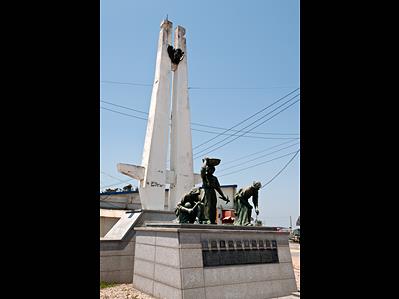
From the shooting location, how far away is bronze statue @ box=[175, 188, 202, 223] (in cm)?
973

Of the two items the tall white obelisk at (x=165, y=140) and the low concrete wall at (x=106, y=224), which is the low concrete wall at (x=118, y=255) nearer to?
the tall white obelisk at (x=165, y=140)

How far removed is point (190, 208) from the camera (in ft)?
32.3

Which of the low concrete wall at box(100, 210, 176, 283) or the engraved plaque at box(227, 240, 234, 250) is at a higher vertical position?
the engraved plaque at box(227, 240, 234, 250)

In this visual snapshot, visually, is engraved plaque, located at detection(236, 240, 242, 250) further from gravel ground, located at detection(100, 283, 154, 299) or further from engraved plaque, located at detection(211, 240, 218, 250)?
gravel ground, located at detection(100, 283, 154, 299)

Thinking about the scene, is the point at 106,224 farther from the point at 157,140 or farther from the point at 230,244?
the point at 230,244

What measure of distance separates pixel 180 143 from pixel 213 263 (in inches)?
393

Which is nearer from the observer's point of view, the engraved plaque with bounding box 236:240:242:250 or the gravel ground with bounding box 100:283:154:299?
the gravel ground with bounding box 100:283:154:299

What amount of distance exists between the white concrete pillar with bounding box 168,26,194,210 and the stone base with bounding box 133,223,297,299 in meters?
7.51

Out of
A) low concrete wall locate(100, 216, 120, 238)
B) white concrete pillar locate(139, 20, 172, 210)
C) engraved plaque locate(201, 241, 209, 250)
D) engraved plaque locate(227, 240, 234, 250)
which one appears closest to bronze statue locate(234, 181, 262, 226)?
engraved plaque locate(227, 240, 234, 250)

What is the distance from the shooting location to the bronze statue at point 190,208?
31.9 ft

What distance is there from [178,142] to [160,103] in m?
2.19
